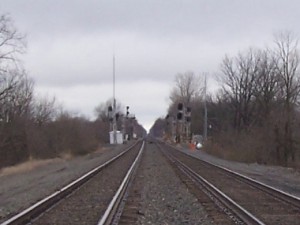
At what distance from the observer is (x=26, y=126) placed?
60.6m

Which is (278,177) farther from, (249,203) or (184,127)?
(184,127)

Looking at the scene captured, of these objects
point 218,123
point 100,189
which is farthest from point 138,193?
point 218,123

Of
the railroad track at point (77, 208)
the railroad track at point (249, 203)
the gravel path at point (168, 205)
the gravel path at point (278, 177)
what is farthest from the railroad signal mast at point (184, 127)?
the railroad track at point (77, 208)

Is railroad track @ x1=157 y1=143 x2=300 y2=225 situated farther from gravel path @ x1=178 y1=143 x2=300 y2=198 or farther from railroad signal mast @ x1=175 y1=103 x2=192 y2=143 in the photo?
railroad signal mast @ x1=175 y1=103 x2=192 y2=143

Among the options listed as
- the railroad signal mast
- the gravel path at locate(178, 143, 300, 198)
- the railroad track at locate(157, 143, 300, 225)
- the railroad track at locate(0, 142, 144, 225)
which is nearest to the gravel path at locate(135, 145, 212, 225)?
the railroad track at locate(157, 143, 300, 225)

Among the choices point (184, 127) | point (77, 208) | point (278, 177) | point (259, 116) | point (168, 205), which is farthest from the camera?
point (184, 127)

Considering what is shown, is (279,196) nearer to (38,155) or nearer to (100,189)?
(100,189)

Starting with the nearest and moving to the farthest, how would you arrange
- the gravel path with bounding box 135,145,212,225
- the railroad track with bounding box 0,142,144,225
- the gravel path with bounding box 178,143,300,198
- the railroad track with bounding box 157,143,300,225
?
the railroad track with bounding box 0,142,144,225 < the gravel path with bounding box 135,145,212,225 < the railroad track with bounding box 157,143,300,225 < the gravel path with bounding box 178,143,300,198

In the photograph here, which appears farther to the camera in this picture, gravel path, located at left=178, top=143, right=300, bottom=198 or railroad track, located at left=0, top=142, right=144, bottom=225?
gravel path, located at left=178, top=143, right=300, bottom=198

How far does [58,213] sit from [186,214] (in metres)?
3.16

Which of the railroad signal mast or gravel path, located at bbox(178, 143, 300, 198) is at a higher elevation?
the railroad signal mast

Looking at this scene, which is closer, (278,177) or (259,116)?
(278,177)

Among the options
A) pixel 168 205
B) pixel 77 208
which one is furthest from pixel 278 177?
pixel 77 208

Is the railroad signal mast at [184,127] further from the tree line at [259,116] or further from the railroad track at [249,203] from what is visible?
the railroad track at [249,203]
